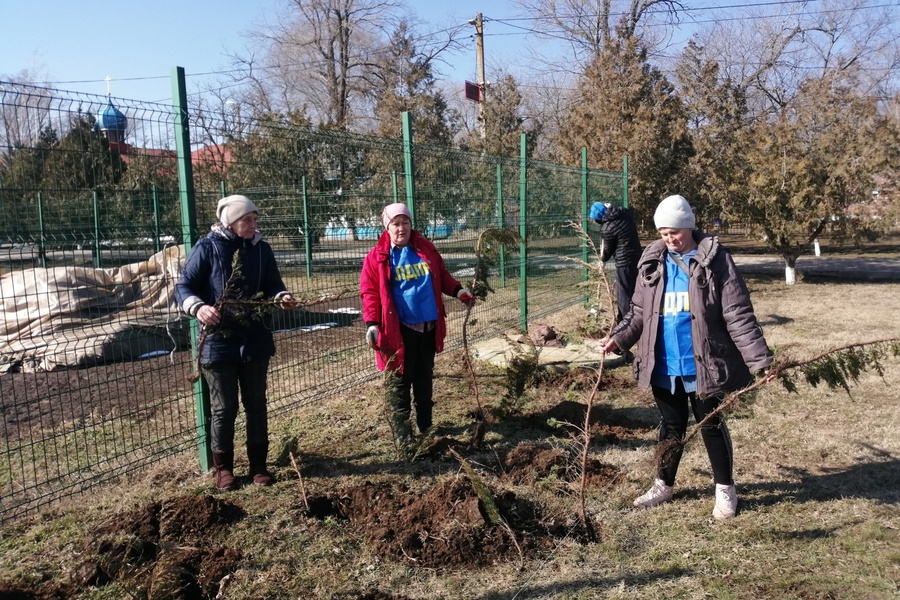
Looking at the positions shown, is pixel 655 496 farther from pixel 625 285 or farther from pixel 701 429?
pixel 625 285

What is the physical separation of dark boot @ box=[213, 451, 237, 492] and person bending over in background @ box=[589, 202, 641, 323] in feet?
13.9

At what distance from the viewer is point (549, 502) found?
12.8ft

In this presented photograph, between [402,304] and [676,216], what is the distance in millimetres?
1915

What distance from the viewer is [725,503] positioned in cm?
368

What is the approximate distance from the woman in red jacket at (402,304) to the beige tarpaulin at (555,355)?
1.97 metres

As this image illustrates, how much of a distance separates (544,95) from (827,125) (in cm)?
2308

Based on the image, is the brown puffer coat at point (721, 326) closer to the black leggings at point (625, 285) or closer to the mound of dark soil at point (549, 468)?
the mound of dark soil at point (549, 468)

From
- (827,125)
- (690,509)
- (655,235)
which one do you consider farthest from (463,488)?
(655,235)

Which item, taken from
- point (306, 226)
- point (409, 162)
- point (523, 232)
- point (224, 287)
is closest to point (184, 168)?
point (224, 287)

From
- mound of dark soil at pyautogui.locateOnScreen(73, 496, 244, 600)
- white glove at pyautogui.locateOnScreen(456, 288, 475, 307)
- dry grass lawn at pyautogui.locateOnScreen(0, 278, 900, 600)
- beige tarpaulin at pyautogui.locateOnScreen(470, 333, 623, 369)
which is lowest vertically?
dry grass lawn at pyautogui.locateOnScreen(0, 278, 900, 600)

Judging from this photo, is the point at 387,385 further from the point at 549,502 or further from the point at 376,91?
the point at 376,91

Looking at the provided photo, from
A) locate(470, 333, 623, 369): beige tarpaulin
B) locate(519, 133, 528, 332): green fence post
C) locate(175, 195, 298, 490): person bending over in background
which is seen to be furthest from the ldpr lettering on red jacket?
locate(519, 133, 528, 332): green fence post

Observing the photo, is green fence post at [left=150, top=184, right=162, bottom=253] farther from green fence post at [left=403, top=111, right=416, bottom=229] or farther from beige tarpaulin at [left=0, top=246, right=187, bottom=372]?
green fence post at [left=403, top=111, right=416, bottom=229]

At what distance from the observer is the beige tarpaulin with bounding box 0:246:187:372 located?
4.34 metres
